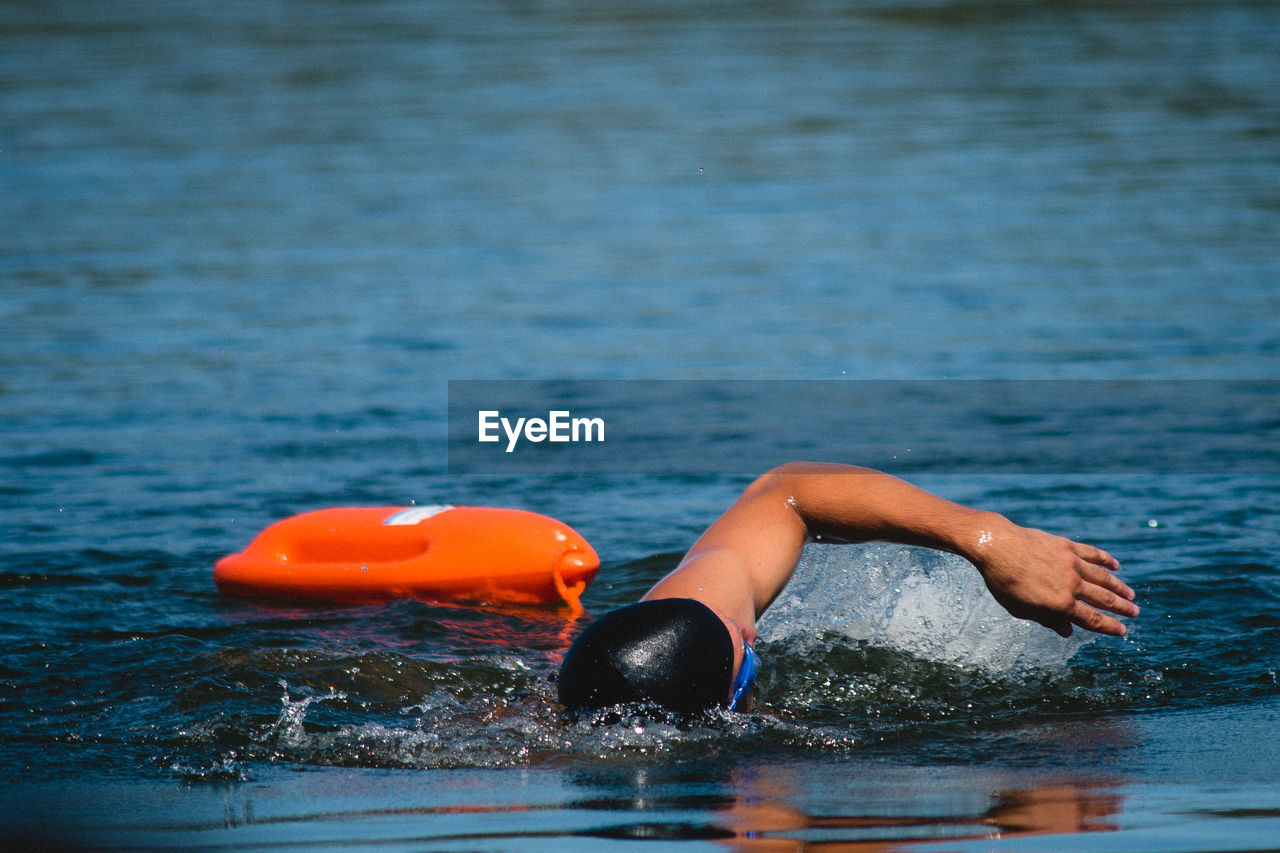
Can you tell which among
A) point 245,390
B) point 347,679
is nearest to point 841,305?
point 245,390

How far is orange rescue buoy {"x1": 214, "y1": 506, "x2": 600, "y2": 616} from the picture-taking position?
5398 mm

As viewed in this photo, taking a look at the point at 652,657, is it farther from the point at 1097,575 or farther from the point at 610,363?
the point at 610,363

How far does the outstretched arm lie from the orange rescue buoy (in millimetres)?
1374

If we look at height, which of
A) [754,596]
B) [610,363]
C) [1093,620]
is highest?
[1093,620]

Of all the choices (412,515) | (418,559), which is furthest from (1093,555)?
(412,515)

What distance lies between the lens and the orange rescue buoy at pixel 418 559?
5398 mm

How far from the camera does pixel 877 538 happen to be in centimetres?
385

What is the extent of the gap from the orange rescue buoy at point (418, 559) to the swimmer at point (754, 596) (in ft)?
4.94

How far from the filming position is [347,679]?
4.50m

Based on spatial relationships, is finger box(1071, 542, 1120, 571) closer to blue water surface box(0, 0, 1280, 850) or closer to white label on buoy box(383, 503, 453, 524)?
blue water surface box(0, 0, 1280, 850)

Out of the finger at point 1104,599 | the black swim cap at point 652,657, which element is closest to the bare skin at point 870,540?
the finger at point 1104,599

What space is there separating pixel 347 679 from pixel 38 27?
2005cm

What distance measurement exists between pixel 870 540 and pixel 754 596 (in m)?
0.31

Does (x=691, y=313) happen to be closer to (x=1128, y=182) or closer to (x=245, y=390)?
(x=245, y=390)
